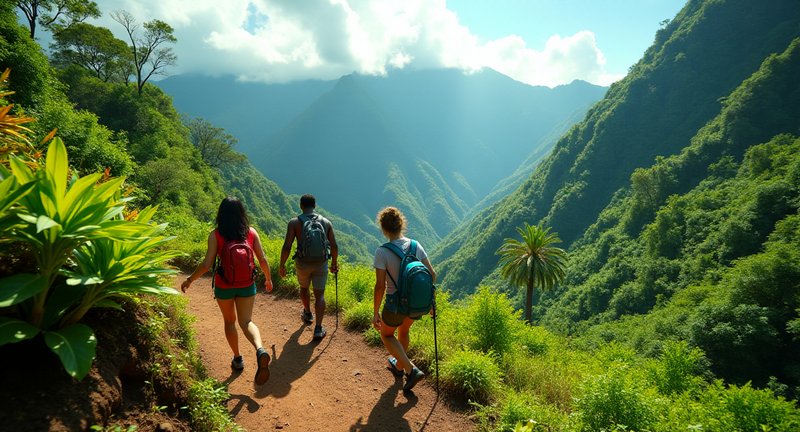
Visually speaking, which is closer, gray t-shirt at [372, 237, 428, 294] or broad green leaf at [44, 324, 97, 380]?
broad green leaf at [44, 324, 97, 380]

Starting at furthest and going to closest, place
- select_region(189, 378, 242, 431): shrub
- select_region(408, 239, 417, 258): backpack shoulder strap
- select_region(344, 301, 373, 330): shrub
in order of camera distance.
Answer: select_region(344, 301, 373, 330): shrub < select_region(408, 239, 417, 258): backpack shoulder strap < select_region(189, 378, 242, 431): shrub

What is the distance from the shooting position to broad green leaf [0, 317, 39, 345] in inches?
73.2

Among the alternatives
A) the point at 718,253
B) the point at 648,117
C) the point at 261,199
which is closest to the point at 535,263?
the point at 718,253

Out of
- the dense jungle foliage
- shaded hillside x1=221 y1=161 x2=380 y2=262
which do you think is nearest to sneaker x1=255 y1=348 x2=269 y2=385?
the dense jungle foliage

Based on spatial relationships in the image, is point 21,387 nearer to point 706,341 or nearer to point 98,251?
point 98,251

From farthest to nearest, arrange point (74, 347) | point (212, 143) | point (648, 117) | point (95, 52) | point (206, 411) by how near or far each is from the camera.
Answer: point (648, 117) → point (212, 143) → point (95, 52) → point (206, 411) → point (74, 347)

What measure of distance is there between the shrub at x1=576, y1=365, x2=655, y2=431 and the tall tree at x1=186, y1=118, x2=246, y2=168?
47844 millimetres

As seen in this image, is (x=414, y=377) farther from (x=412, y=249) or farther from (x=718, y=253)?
(x=718, y=253)

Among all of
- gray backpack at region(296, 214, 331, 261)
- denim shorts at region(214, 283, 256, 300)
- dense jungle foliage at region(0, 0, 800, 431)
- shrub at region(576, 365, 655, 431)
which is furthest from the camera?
gray backpack at region(296, 214, 331, 261)

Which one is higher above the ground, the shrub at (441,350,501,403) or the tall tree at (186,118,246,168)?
the tall tree at (186,118,246,168)

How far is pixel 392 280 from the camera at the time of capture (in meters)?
4.00

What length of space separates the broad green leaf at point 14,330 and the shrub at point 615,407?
4.18 metres

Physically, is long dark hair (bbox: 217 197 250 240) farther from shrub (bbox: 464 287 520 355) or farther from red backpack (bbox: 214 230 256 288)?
shrub (bbox: 464 287 520 355)

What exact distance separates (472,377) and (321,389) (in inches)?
74.4
